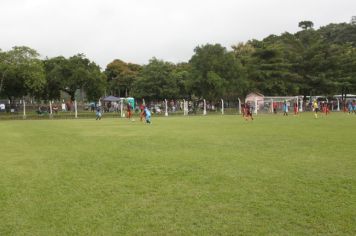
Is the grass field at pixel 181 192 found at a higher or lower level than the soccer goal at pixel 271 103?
lower

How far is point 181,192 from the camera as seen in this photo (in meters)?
A: 7.39

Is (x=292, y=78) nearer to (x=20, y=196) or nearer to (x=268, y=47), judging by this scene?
(x=268, y=47)

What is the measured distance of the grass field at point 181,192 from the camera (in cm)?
563

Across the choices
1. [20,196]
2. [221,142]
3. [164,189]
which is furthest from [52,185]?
[221,142]

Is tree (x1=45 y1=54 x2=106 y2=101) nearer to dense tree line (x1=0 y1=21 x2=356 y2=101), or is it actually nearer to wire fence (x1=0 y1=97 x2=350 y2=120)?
dense tree line (x1=0 y1=21 x2=356 y2=101)

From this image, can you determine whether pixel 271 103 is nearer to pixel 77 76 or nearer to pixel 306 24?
pixel 77 76

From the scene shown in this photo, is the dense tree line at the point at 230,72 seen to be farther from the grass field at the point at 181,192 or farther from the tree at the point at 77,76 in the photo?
the grass field at the point at 181,192

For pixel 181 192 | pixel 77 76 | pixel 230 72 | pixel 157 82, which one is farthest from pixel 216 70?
pixel 181 192

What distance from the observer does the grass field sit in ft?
18.5

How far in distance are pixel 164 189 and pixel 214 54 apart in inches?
1793

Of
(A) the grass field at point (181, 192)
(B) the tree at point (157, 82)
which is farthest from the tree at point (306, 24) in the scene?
(A) the grass field at point (181, 192)

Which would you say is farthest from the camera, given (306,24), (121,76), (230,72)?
(121,76)

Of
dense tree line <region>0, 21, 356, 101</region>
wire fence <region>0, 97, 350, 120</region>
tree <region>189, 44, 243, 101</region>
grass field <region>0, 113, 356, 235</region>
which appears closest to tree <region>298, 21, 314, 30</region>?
dense tree line <region>0, 21, 356, 101</region>

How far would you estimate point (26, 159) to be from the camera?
11914 millimetres
